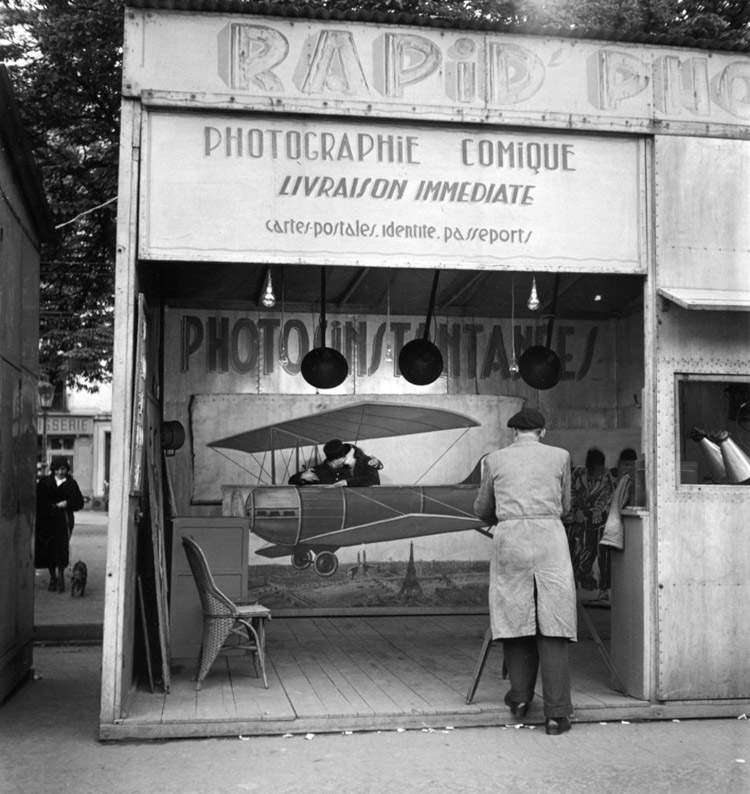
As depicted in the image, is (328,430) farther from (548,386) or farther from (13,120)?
(13,120)

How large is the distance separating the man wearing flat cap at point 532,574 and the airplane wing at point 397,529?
4460 millimetres

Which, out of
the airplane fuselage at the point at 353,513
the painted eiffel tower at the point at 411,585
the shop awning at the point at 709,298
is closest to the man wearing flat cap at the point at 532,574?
the shop awning at the point at 709,298

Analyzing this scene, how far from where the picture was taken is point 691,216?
7.33 metres

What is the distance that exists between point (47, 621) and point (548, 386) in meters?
5.97

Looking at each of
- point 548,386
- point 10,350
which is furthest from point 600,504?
point 10,350

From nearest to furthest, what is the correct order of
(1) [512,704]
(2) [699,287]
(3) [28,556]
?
1. (1) [512,704]
2. (2) [699,287]
3. (3) [28,556]

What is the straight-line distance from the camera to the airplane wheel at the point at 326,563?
11.3 metres

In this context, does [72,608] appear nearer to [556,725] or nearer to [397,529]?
[397,529]

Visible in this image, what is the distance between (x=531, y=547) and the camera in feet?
21.8

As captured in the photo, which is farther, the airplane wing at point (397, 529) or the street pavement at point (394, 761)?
the airplane wing at point (397, 529)

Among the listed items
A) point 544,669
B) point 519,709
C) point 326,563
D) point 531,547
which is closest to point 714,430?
point 531,547

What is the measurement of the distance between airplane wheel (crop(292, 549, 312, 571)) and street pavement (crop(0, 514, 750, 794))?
4127 millimetres

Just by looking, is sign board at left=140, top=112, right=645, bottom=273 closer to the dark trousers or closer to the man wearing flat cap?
the man wearing flat cap

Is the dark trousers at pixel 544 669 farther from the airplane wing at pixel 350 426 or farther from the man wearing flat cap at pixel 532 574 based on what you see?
the airplane wing at pixel 350 426
